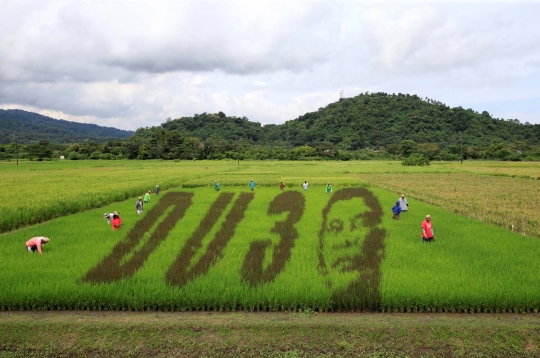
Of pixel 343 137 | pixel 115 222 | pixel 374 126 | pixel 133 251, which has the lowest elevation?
pixel 133 251

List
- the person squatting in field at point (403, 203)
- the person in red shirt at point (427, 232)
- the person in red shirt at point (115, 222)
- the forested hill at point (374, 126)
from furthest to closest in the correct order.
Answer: the forested hill at point (374, 126), the person squatting in field at point (403, 203), the person in red shirt at point (115, 222), the person in red shirt at point (427, 232)

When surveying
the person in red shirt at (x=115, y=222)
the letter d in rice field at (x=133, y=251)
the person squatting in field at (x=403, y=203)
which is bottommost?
the letter d in rice field at (x=133, y=251)

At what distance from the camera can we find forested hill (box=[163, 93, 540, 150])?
298ft

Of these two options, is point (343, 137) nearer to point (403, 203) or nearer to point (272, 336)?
point (403, 203)

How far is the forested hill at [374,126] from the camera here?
90688 millimetres

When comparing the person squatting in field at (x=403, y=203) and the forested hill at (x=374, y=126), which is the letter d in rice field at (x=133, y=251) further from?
the forested hill at (x=374, y=126)

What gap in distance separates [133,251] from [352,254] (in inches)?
194

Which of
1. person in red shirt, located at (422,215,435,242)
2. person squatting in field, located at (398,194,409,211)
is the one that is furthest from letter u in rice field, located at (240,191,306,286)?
person squatting in field, located at (398,194,409,211)

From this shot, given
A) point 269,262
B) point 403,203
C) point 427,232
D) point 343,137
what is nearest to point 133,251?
point 269,262

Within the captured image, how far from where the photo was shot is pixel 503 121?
96312 mm

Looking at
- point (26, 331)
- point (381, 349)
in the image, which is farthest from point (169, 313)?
point (381, 349)

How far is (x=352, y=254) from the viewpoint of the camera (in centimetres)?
795

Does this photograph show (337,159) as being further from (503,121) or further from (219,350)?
(219,350)

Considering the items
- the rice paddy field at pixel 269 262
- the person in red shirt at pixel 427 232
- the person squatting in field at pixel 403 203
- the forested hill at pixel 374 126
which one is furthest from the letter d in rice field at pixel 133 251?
Result: the forested hill at pixel 374 126
